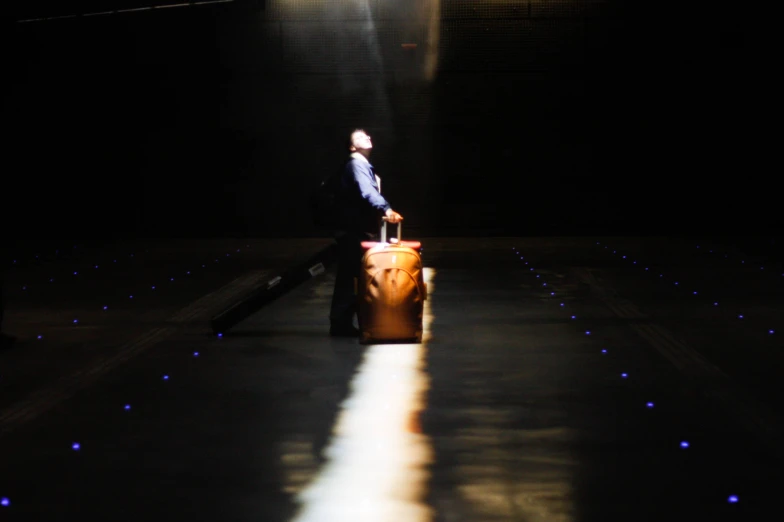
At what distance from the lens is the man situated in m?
10.7

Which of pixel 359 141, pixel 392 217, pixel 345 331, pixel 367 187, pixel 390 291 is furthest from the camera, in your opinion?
pixel 345 331

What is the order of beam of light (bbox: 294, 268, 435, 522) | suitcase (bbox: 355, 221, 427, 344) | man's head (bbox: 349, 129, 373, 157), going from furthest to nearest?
man's head (bbox: 349, 129, 373, 157) → suitcase (bbox: 355, 221, 427, 344) → beam of light (bbox: 294, 268, 435, 522)

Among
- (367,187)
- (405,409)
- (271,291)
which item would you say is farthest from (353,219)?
(405,409)

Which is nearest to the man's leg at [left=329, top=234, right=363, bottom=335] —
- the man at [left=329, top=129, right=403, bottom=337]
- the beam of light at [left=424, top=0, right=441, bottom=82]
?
the man at [left=329, top=129, right=403, bottom=337]

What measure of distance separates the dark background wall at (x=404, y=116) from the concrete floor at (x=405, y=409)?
937 cm

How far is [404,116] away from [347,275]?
13.3 meters

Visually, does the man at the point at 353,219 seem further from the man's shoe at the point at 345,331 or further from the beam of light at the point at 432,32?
the beam of light at the point at 432,32

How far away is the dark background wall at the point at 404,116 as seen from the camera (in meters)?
23.7

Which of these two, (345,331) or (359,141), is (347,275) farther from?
(359,141)

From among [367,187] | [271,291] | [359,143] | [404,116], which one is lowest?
[271,291]

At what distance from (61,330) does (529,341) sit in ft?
13.8

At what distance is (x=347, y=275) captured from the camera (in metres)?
10.9

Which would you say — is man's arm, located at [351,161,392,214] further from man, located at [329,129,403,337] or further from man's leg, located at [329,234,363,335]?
man's leg, located at [329,234,363,335]

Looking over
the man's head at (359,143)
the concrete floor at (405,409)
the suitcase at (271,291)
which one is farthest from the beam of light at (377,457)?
the suitcase at (271,291)
